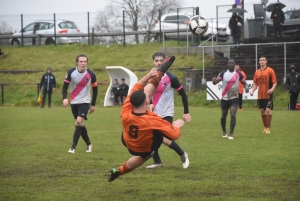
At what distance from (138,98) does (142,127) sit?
0.39 meters

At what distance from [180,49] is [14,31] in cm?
1537

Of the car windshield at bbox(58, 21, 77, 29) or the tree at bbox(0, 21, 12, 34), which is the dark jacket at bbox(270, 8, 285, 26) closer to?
the car windshield at bbox(58, 21, 77, 29)

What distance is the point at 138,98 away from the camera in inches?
274

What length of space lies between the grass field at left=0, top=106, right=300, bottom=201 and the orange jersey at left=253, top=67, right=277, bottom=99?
110 centimetres

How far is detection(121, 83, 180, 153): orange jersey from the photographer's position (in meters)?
7.10

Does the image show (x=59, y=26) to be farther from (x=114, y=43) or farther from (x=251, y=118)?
(x=251, y=118)

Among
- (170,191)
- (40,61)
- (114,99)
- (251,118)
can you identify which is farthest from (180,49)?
(170,191)

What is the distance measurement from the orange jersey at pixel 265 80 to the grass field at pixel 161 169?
1.10 m

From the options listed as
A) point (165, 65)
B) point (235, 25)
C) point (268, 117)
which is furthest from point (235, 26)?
point (165, 65)

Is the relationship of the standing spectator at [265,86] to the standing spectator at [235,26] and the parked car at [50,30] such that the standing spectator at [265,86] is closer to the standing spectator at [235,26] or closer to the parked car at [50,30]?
the standing spectator at [235,26]

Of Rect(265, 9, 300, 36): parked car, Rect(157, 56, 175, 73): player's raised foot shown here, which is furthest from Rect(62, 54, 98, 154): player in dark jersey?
Rect(265, 9, 300, 36): parked car

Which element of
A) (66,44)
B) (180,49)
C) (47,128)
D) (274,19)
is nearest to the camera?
(47,128)

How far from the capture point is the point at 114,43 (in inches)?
1631

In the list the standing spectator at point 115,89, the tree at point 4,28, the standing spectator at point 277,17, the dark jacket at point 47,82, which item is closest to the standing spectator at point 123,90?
the standing spectator at point 115,89
